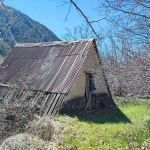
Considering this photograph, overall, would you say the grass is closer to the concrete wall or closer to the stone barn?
the stone barn

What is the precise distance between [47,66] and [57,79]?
6.01ft

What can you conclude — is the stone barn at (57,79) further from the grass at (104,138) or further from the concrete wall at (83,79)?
the grass at (104,138)

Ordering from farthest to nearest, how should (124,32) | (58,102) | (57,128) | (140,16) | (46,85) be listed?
1. (46,85)
2. (58,102)
3. (57,128)
4. (124,32)
5. (140,16)

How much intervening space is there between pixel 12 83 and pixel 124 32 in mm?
9322

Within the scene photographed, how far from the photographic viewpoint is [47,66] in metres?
12.7

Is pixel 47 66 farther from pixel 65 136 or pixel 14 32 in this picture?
pixel 14 32

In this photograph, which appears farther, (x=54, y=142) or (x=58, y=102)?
(x=58, y=102)

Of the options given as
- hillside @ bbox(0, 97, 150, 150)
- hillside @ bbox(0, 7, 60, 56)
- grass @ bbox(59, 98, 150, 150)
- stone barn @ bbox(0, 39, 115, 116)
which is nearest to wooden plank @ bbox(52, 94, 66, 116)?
stone barn @ bbox(0, 39, 115, 116)

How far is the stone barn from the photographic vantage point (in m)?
10.5

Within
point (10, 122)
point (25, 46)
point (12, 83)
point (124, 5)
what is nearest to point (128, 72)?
point (124, 5)

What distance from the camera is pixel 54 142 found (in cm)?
672

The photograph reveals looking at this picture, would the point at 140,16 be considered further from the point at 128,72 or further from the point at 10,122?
the point at 10,122

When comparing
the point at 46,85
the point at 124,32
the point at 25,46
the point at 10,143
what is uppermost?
the point at 25,46

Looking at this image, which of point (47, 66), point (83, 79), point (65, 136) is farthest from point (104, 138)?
point (47, 66)
